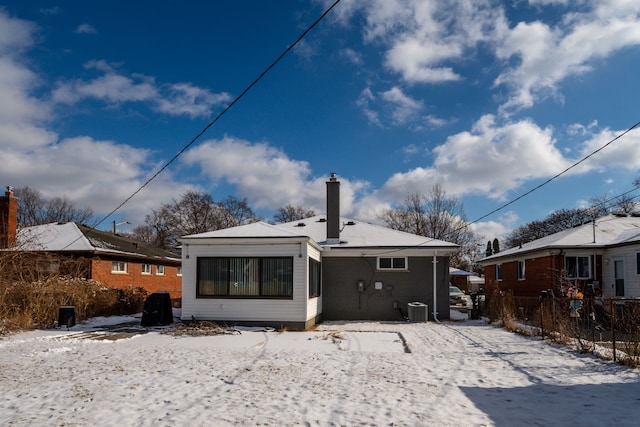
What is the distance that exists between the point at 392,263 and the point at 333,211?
3.03 metres

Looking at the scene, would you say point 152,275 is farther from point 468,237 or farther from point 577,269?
point 468,237

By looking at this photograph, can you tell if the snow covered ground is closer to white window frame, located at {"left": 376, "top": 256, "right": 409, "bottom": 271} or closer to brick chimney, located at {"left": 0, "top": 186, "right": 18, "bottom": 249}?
white window frame, located at {"left": 376, "top": 256, "right": 409, "bottom": 271}

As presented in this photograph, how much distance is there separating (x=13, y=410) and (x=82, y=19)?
8357 millimetres

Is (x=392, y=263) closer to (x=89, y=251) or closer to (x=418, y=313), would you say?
(x=418, y=313)

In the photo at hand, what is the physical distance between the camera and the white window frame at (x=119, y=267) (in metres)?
23.3

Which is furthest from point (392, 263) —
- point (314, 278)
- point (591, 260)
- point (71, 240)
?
point (71, 240)

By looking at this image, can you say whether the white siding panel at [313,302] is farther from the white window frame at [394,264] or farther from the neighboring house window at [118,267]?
the neighboring house window at [118,267]

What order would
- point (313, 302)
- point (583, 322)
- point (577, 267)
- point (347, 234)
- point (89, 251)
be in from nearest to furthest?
1. point (583, 322)
2. point (313, 302)
3. point (347, 234)
4. point (577, 267)
5. point (89, 251)

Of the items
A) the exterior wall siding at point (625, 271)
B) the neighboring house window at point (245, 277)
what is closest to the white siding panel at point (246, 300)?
the neighboring house window at point (245, 277)

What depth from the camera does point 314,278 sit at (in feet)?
53.6

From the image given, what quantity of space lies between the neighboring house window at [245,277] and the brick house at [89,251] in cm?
667

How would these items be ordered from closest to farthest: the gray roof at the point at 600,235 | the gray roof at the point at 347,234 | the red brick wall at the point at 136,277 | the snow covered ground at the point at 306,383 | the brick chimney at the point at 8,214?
the snow covered ground at the point at 306,383 → the gray roof at the point at 347,234 → the gray roof at the point at 600,235 → the brick chimney at the point at 8,214 → the red brick wall at the point at 136,277

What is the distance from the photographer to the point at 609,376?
313 inches

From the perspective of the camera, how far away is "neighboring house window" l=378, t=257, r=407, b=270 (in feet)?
59.1
